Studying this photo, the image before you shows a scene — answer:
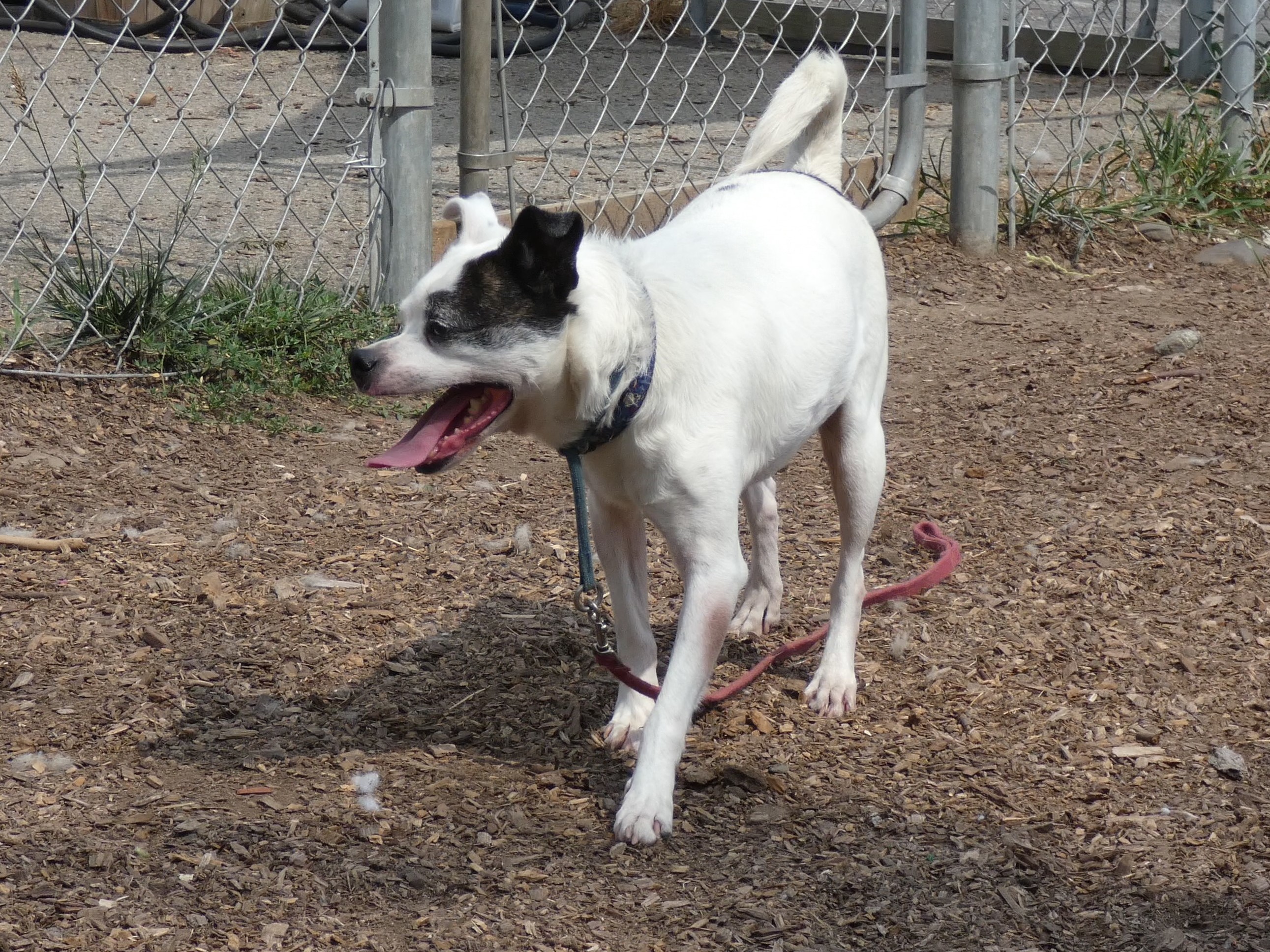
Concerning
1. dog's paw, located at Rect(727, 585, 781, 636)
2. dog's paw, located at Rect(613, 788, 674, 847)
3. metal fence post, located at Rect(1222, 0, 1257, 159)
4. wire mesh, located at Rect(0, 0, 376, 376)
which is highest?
metal fence post, located at Rect(1222, 0, 1257, 159)

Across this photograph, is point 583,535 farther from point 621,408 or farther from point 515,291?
point 515,291

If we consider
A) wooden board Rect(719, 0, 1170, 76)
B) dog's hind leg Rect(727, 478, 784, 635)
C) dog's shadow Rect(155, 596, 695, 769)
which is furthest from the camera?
wooden board Rect(719, 0, 1170, 76)

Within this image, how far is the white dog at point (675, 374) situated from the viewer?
2395 millimetres

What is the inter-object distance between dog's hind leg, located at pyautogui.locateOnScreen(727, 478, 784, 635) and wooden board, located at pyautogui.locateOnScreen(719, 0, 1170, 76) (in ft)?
18.4

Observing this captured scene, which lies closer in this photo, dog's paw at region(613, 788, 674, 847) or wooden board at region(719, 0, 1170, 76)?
dog's paw at region(613, 788, 674, 847)

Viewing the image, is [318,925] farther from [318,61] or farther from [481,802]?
[318,61]

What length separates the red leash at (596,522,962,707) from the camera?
2.85 meters

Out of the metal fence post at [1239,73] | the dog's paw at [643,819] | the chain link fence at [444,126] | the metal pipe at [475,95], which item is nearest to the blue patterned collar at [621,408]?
the dog's paw at [643,819]

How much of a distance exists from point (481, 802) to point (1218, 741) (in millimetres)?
1485

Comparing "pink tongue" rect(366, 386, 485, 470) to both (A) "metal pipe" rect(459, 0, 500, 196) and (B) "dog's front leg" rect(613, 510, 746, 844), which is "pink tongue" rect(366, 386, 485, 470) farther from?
(A) "metal pipe" rect(459, 0, 500, 196)

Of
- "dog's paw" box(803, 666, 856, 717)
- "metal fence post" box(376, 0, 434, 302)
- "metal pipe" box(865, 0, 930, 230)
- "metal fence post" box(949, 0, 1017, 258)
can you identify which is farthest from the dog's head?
"metal fence post" box(949, 0, 1017, 258)

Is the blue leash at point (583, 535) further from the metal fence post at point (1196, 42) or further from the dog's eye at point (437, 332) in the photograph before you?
the metal fence post at point (1196, 42)

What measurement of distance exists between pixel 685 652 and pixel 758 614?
2.78 ft

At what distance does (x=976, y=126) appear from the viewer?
19.1 ft
